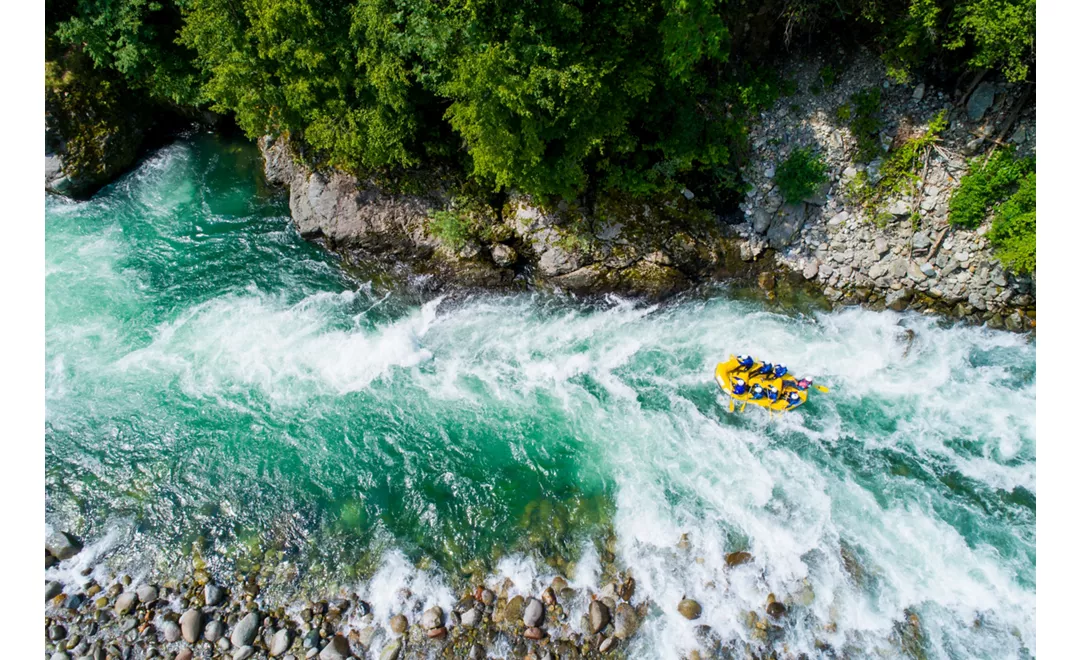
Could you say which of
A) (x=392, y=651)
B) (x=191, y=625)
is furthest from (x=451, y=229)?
(x=191, y=625)

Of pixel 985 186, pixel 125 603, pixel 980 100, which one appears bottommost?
pixel 125 603

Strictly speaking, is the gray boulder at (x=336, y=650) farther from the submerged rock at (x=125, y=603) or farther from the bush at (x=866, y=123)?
the bush at (x=866, y=123)

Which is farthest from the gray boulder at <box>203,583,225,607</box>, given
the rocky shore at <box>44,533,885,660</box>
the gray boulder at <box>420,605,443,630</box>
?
the gray boulder at <box>420,605,443,630</box>

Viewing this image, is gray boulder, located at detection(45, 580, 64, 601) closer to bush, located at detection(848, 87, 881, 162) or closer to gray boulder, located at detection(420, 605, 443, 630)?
gray boulder, located at detection(420, 605, 443, 630)

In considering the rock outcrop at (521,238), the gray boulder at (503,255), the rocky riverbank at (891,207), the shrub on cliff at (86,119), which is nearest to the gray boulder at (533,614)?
the rock outcrop at (521,238)

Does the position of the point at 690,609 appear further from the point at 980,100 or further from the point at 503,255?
the point at 980,100

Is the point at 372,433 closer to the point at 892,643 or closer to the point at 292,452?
the point at 292,452
